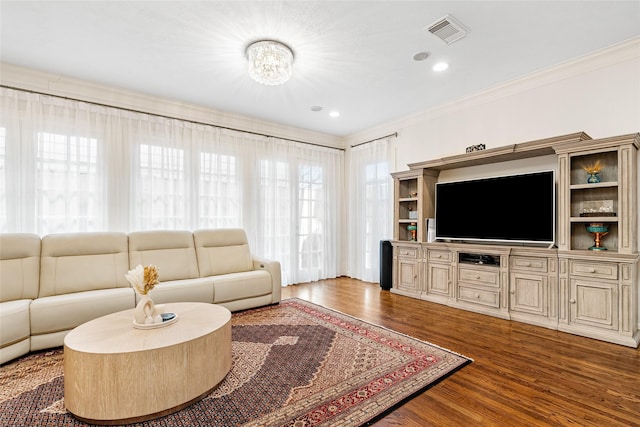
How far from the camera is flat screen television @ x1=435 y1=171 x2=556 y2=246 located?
11.2 ft

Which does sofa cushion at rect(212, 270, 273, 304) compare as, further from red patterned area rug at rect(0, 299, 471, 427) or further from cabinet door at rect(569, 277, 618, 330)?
cabinet door at rect(569, 277, 618, 330)

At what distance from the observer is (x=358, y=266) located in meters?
5.79

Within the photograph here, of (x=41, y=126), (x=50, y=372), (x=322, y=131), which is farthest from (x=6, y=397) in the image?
(x=322, y=131)

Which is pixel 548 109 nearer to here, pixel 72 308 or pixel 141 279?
pixel 141 279

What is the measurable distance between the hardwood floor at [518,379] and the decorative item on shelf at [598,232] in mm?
897

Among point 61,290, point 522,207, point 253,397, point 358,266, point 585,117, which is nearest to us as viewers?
point 253,397

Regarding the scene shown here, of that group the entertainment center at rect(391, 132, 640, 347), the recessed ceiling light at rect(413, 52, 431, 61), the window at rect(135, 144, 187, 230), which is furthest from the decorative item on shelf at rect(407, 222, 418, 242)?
the window at rect(135, 144, 187, 230)

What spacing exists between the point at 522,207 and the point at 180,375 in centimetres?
379

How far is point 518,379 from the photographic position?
7.06 feet

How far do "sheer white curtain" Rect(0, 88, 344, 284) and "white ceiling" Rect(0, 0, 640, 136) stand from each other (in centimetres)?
54

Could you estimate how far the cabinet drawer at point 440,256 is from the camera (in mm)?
4072

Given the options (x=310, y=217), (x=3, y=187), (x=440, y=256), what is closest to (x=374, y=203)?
(x=310, y=217)

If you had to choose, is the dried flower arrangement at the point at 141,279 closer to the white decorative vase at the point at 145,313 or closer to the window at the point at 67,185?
the white decorative vase at the point at 145,313

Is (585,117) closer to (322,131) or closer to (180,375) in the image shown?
(322,131)
